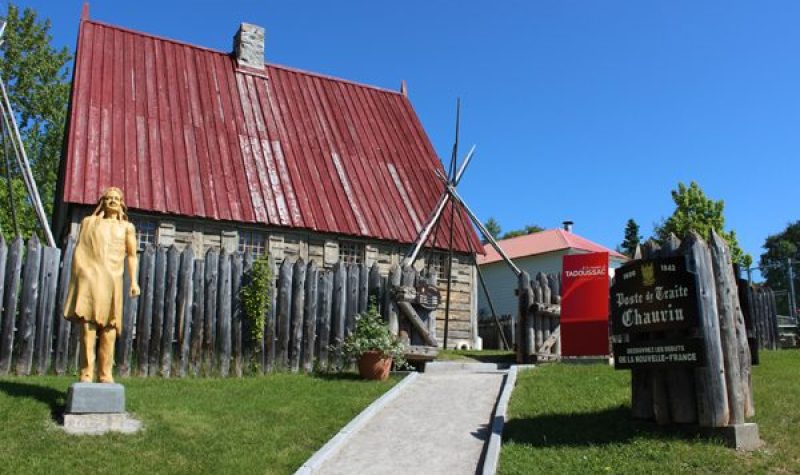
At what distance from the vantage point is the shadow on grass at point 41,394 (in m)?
8.77

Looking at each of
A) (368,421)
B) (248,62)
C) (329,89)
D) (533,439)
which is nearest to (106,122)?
(248,62)

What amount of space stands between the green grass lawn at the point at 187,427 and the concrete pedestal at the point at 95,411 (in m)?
0.18

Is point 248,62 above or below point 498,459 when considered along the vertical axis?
above

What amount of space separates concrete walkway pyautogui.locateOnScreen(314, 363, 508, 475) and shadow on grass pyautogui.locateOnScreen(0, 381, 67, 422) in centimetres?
343

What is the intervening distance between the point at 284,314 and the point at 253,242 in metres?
5.78

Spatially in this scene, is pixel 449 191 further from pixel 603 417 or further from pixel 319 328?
pixel 603 417

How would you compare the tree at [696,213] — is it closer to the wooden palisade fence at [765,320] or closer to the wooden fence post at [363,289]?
the wooden palisade fence at [765,320]

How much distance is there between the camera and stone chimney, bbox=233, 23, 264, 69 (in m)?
23.8

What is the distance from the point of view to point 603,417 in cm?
907

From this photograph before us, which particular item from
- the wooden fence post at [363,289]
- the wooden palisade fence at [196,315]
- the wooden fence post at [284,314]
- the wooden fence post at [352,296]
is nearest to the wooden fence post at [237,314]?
the wooden palisade fence at [196,315]

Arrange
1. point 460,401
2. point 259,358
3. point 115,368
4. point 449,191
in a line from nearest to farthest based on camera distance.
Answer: point 460,401, point 115,368, point 259,358, point 449,191

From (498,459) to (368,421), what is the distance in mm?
2417

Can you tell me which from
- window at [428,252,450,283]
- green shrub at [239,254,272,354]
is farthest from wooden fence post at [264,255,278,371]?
window at [428,252,450,283]

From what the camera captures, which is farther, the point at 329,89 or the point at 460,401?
the point at 329,89
